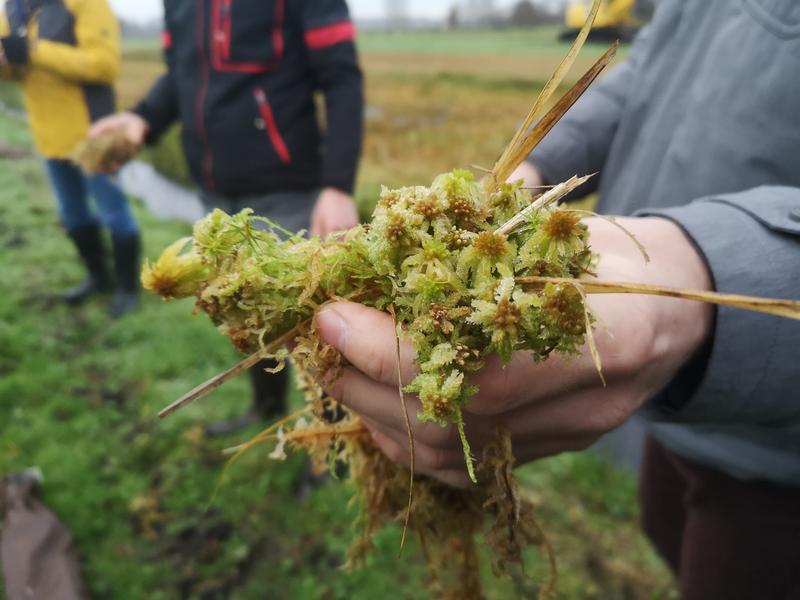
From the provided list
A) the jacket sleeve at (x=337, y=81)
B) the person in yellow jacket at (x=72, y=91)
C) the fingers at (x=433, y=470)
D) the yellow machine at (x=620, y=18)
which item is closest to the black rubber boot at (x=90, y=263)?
the person in yellow jacket at (x=72, y=91)

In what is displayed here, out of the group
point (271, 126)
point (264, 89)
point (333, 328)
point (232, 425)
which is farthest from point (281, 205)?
point (333, 328)

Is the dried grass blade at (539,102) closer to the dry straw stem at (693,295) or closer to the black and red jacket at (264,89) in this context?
the dry straw stem at (693,295)

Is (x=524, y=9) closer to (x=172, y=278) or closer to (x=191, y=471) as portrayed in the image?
(x=191, y=471)

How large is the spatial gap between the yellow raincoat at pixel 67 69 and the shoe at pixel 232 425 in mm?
2691

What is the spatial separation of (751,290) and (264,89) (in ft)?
8.09

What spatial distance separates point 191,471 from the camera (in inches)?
130

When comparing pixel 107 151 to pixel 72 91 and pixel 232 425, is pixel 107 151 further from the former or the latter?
pixel 232 425

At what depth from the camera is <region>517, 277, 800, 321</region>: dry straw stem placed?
0.68 m

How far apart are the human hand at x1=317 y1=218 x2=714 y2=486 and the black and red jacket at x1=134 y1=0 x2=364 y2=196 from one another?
1912mm

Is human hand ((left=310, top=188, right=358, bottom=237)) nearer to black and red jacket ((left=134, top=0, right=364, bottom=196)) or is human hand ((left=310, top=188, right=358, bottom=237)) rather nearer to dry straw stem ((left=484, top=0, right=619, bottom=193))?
black and red jacket ((left=134, top=0, right=364, bottom=196))

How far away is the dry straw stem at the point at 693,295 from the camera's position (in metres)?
0.68

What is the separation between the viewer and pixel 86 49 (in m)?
4.05

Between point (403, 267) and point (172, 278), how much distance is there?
46 centimetres

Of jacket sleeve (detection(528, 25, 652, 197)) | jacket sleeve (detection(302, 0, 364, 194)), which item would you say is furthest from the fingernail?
jacket sleeve (detection(302, 0, 364, 194))
